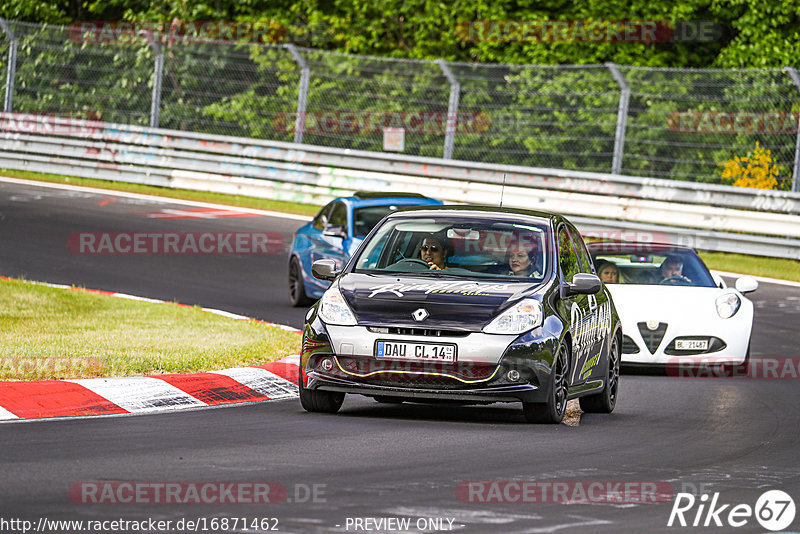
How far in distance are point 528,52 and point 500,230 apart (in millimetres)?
21577

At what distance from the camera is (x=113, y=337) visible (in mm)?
13281

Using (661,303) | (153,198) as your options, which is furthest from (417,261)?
(153,198)

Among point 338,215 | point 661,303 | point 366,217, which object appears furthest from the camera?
point 338,215

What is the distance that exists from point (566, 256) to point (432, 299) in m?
1.61

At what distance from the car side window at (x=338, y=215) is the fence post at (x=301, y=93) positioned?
9.52 metres

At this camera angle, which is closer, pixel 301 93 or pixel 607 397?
pixel 607 397

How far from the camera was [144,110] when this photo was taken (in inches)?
1186

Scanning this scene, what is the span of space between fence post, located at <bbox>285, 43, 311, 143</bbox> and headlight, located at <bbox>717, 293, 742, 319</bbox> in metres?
14.3

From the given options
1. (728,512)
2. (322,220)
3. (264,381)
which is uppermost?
(728,512)

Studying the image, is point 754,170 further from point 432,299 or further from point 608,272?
point 432,299

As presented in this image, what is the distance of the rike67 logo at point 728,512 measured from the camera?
689cm

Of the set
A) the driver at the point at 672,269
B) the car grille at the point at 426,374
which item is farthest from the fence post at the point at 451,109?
the car grille at the point at 426,374

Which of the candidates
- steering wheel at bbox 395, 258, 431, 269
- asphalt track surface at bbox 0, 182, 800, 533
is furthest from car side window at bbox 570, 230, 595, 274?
steering wheel at bbox 395, 258, 431, 269

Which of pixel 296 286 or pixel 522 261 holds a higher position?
pixel 522 261
